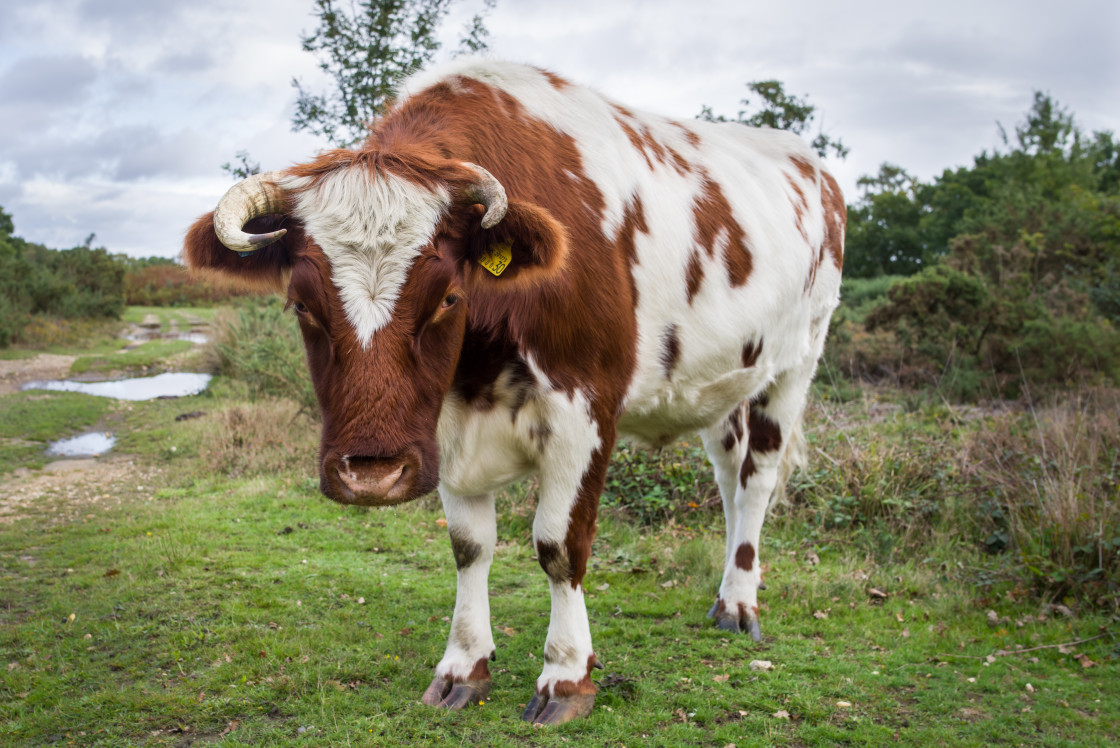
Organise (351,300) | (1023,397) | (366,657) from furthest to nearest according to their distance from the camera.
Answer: (1023,397)
(366,657)
(351,300)

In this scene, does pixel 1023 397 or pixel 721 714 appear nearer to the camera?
pixel 721 714

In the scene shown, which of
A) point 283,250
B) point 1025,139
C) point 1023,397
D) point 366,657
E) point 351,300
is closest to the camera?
point 351,300

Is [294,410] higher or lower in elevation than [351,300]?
lower

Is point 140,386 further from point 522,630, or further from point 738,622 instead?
point 738,622

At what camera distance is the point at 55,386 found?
1471 centimetres

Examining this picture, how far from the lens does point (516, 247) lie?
3.01 metres

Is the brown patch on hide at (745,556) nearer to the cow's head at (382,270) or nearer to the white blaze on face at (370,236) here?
the cow's head at (382,270)

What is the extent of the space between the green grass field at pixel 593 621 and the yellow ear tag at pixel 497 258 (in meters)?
1.89

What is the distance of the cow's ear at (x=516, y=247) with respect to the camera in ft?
9.57

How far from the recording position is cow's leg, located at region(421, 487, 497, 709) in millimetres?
3730

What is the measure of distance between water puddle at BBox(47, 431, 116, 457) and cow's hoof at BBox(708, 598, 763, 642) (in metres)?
7.81

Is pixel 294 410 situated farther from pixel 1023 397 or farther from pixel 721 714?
pixel 1023 397

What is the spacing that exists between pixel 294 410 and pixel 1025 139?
41563 mm

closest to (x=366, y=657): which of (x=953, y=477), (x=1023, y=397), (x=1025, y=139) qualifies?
(x=953, y=477)
